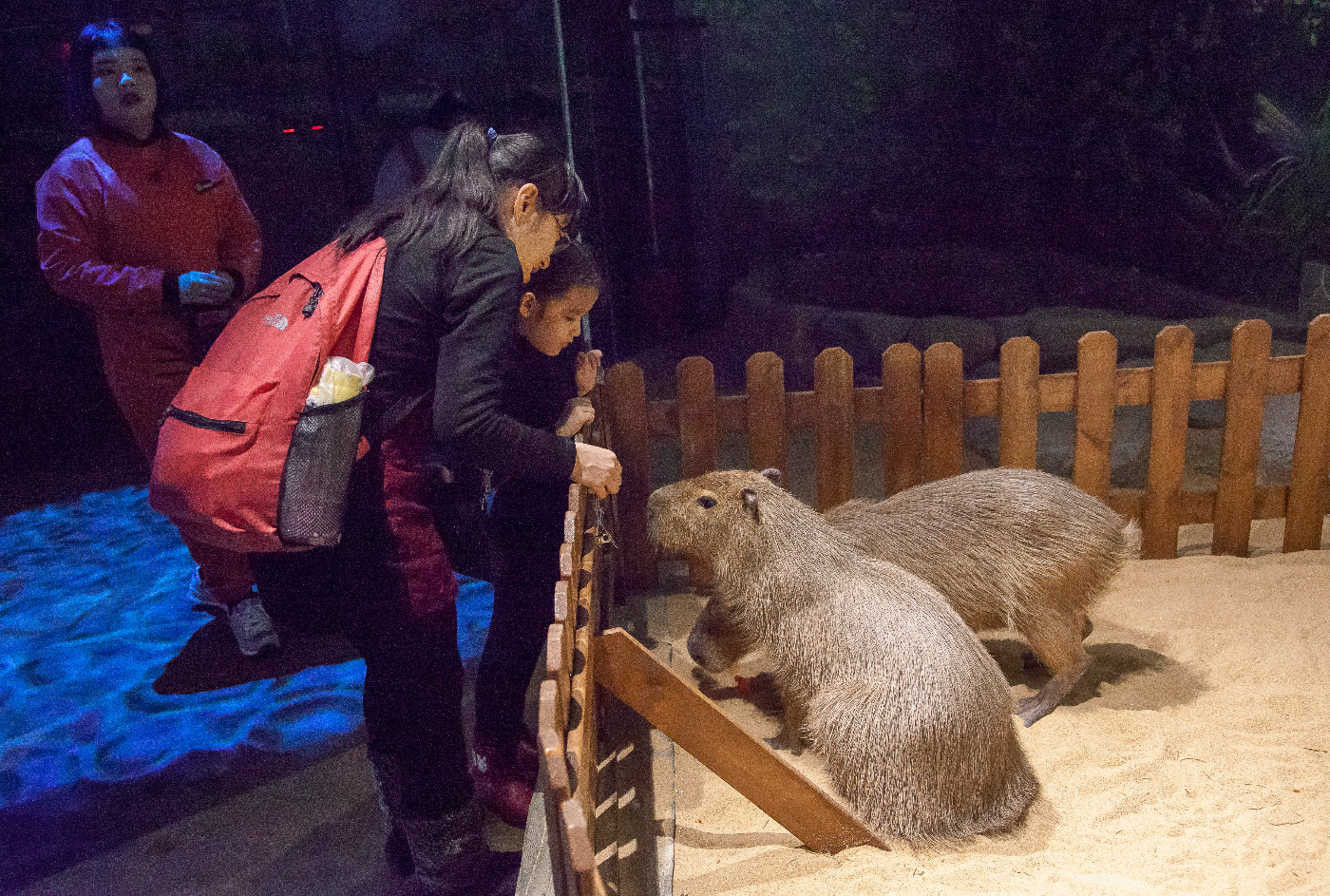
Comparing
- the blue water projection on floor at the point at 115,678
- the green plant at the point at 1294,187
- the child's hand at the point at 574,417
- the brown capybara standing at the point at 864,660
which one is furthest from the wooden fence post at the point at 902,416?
the green plant at the point at 1294,187

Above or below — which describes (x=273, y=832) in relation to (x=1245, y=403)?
below

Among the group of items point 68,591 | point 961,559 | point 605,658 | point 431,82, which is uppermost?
point 431,82

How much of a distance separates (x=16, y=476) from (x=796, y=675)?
4271mm

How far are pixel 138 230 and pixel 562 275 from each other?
1.52 meters

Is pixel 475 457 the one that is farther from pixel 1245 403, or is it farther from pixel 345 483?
pixel 1245 403

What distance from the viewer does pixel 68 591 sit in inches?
153

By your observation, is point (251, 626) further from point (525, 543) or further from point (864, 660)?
point (864, 660)

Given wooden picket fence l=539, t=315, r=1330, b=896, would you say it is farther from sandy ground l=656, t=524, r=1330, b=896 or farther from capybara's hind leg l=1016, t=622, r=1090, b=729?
capybara's hind leg l=1016, t=622, r=1090, b=729

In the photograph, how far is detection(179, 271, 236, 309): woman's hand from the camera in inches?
106

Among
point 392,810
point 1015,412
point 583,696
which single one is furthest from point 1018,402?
point 392,810

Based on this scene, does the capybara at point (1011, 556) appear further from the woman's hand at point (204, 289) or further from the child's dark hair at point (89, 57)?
the child's dark hair at point (89, 57)

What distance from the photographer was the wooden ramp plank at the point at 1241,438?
11.1 ft

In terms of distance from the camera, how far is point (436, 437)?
1.81m

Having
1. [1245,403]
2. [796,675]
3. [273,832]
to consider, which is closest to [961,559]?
[796,675]
